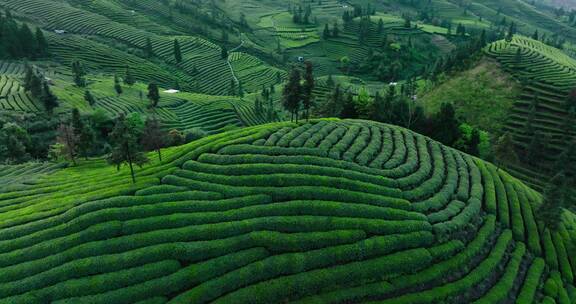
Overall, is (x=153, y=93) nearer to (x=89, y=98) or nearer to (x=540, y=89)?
(x=89, y=98)

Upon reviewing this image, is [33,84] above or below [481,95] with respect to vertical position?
above

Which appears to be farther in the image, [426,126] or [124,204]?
[426,126]

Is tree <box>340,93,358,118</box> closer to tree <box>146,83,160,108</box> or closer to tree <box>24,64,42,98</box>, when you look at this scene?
tree <box>146,83,160,108</box>

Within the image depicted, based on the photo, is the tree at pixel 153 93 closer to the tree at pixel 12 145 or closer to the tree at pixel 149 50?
the tree at pixel 12 145

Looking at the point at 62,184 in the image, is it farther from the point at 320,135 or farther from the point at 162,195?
the point at 320,135

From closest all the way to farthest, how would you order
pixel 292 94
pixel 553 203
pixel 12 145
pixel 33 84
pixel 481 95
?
pixel 553 203 → pixel 292 94 → pixel 12 145 → pixel 33 84 → pixel 481 95

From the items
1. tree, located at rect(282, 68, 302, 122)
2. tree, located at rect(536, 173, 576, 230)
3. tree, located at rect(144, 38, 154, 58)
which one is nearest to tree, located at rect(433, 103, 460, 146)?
tree, located at rect(536, 173, 576, 230)

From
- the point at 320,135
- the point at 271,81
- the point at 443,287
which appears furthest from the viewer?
the point at 271,81

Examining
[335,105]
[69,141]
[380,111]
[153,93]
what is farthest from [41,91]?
[380,111]

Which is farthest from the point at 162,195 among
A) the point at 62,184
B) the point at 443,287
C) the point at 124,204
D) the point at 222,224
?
the point at 443,287
